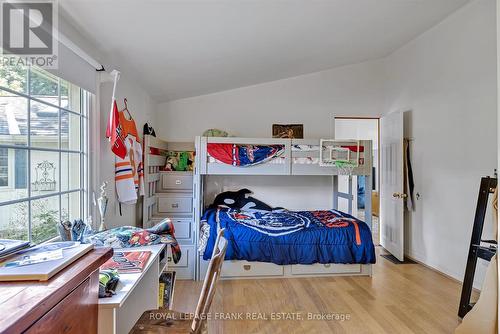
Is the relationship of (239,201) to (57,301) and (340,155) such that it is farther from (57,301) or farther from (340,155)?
(57,301)

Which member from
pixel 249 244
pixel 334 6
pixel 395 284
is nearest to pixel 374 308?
pixel 395 284

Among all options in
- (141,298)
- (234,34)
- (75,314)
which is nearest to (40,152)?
(141,298)

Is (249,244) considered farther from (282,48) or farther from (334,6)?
(334,6)

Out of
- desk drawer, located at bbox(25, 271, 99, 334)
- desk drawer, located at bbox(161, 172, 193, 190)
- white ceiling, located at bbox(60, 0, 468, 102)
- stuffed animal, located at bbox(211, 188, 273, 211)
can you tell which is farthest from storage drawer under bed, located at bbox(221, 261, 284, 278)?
desk drawer, located at bbox(25, 271, 99, 334)

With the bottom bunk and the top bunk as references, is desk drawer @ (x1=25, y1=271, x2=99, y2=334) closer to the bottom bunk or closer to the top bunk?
the bottom bunk

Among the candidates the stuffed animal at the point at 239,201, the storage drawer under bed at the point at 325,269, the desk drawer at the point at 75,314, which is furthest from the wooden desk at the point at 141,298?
the stuffed animal at the point at 239,201

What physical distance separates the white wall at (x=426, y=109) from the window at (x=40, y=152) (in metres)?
2.34

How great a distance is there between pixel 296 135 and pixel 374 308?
8.65 ft

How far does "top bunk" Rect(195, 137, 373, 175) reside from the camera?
323cm

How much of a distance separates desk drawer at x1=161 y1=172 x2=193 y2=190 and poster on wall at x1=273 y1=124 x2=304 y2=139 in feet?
4.90

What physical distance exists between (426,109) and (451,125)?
0.49m

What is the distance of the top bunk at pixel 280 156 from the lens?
3232 millimetres

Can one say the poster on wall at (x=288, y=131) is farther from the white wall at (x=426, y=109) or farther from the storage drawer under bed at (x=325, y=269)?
the storage drawer under bed at (x=325, y=269)

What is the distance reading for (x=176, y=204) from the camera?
3773 mm
